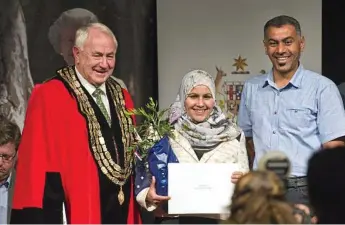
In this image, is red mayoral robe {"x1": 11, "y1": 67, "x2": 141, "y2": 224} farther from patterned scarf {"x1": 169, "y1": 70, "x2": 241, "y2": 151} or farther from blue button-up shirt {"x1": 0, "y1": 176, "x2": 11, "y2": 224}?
blue button-up shirt {"x1": 0, "y1": 176, "x2": 11, "y2": 224}

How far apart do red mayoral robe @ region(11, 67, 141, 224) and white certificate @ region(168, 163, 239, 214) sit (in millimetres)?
341

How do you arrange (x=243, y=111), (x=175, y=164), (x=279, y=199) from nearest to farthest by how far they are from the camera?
(x=279, y=199), (x=175, y=164), (x=243, y=111)

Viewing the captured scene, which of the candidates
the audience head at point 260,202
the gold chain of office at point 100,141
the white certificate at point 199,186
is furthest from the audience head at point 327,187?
the gold chain of office at point 100,141

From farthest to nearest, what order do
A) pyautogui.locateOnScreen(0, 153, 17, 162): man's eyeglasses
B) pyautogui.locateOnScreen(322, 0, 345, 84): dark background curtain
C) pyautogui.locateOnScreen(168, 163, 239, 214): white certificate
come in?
pyautogui.locateOnScreen(322, 0, 345, 84): dark background curtain < pyautogui.locateOnScreen(0, 153, 17, 162): man's eyeglasses < pyautogui.locateOnScreen(168, 163, 239, 214): white certificate

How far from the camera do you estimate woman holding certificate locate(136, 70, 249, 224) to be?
13.4 ft

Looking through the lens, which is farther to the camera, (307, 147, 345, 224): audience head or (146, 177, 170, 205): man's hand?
(146, 177, 170, 205): man's hand

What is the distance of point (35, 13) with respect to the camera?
5.41 meters

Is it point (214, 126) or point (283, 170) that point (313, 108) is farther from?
point (283, 170)

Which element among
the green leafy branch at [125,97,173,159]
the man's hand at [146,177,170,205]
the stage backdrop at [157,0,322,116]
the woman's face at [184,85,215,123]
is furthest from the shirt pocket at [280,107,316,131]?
the stage backdrop at [157,0,322,116]

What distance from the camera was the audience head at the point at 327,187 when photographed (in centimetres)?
278

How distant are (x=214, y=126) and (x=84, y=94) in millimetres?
649

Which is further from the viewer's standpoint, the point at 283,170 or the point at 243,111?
the point at 243,111

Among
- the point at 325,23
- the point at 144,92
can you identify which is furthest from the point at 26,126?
the point at 325,23

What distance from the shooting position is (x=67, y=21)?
5.46 m
